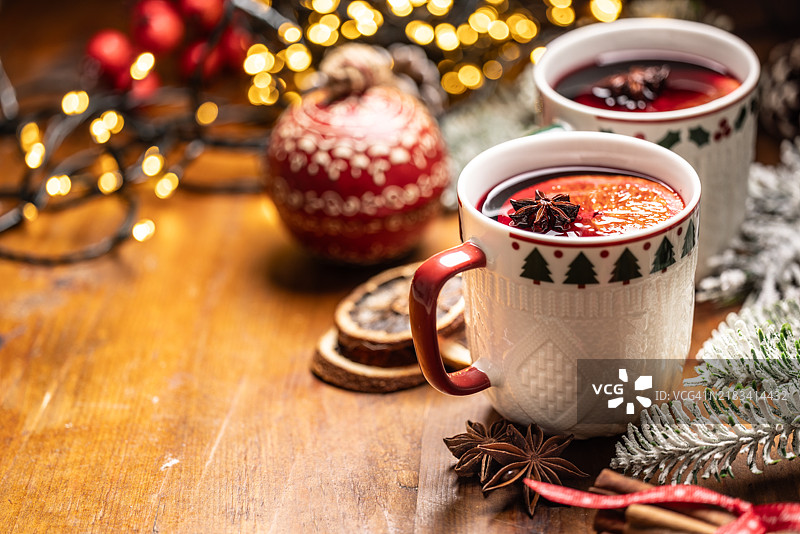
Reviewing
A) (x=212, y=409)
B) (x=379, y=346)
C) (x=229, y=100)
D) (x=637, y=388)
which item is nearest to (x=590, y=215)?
(x=637, y=388)

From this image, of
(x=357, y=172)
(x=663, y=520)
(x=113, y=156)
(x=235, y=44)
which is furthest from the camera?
(x=235, y=44)

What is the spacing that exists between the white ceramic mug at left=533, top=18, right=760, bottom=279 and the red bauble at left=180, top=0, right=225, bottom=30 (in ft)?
1.65

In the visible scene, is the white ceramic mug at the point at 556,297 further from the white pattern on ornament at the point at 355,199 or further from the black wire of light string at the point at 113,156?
the black wire of light string at the point at 113,156

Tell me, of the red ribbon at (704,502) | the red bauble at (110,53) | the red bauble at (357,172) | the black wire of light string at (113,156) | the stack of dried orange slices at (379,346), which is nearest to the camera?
the red ribbon at (704,502)

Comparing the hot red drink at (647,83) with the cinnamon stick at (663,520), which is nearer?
the cinnamon stick at (663,520)

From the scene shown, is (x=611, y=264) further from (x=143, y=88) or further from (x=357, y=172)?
(x=143, y=88)

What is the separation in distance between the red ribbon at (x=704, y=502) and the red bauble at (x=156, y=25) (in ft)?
2.62

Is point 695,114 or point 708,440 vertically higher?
point 695,114

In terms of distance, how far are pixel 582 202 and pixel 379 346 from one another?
239 mm

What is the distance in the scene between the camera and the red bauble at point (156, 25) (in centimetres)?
112

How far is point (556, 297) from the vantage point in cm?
60

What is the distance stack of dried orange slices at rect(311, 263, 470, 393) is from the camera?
787 mm

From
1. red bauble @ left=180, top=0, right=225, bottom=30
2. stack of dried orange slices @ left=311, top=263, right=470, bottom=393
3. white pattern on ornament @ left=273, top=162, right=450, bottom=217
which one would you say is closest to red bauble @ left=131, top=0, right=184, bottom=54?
red bauble @ left=180, top=0, right=225, bottom=30

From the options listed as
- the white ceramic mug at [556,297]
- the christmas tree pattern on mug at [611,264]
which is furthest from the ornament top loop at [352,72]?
the christmas tree pattern on mug at [611,264]
